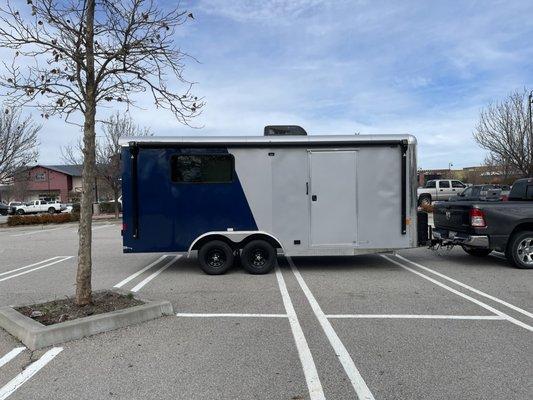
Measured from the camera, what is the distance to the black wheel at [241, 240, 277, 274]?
9.06 metres

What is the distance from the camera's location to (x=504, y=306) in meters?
6.55

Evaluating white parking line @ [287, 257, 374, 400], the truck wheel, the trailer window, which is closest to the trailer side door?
the trailer window

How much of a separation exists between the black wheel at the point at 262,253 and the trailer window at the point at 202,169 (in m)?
1.34

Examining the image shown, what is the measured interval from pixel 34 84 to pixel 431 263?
8469 millimetres

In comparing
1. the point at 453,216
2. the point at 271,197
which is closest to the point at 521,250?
the point at 453,216

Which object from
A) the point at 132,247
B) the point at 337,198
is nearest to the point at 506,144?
the point at 337,198

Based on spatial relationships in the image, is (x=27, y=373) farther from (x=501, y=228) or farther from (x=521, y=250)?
(x=521, y=250)

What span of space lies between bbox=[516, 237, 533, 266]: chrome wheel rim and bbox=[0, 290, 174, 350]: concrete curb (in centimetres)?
726

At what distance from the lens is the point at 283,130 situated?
9.55 meters

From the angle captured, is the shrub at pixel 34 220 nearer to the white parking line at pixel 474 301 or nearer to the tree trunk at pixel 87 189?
the white parking line at pixel 474 301

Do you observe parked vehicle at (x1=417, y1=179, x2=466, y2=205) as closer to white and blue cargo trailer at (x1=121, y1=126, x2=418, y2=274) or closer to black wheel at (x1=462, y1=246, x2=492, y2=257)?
black wheel at (x1=462, y1=246, x2=492, y2=257)

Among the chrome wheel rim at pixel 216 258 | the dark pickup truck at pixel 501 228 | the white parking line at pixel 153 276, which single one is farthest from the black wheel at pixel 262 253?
the dark pickup truck at pixel 501 228

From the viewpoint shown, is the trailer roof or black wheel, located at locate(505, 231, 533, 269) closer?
the trailer roof

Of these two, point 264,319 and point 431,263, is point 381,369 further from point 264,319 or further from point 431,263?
point 431,263
